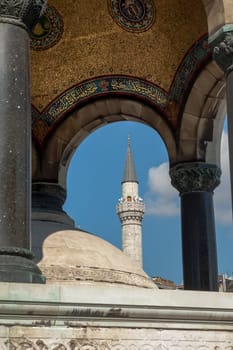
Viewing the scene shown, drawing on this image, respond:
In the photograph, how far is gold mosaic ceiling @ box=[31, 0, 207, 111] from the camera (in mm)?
13414

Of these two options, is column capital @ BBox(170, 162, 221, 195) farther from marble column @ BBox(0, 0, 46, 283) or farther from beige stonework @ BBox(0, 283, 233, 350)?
beige stonework @ BBox(0, 283, 233, 350)

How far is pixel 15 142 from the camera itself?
7863mm

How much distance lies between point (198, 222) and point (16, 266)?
5949 millimetres

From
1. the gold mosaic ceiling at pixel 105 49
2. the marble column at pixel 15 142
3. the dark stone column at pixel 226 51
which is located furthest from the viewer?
the gold mosaic ceiling at pixel 105 49

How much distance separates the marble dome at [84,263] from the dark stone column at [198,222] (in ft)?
2.84

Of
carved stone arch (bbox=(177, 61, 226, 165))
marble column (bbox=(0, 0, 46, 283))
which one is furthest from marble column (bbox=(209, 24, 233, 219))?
carved stone arch (bbox=(177, 61, 226, 165))

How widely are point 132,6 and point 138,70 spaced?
3.75 ft

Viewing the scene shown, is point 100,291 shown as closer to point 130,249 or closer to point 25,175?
point 25,175

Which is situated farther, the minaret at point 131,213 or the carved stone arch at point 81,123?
the minaret at point 131,213

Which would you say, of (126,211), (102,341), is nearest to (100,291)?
(102,341)

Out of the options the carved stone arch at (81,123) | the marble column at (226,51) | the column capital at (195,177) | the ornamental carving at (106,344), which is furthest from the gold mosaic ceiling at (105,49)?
the ornamental carving at (106,344)

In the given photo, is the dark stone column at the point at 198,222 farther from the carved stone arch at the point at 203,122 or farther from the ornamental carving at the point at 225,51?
→ the ornamental carving at the point at 225,51

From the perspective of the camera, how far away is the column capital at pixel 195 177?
13.1m

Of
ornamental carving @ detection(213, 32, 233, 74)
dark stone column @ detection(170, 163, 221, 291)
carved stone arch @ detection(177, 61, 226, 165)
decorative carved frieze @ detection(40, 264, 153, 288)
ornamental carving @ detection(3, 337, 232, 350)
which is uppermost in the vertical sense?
carved stone arch @ detection(177, 61, 226, 165)
